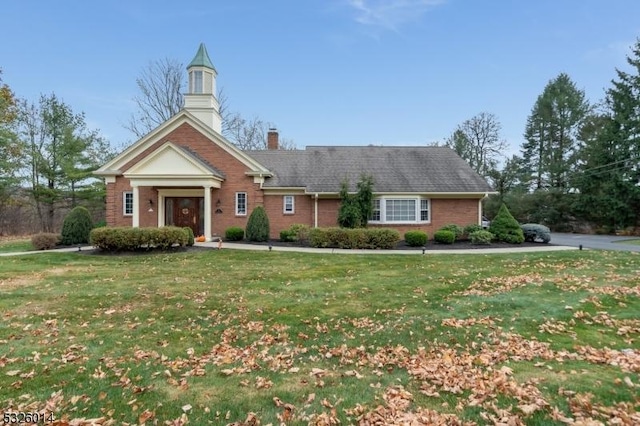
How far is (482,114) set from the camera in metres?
44.2

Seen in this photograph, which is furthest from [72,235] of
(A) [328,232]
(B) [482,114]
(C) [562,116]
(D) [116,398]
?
(C) [562,116]

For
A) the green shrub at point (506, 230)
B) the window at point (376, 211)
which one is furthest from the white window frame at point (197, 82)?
the green shrub at point (506, 230)

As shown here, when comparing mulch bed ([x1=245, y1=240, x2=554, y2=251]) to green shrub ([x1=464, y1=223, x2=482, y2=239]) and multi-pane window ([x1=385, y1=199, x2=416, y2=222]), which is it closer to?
green shrub ([x1=464, y1=223, x2=482, y2=239])

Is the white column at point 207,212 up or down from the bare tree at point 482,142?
down

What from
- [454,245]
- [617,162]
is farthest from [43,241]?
[617,162]

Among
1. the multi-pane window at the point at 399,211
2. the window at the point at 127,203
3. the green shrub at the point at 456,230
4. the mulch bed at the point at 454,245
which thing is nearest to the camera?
the mulch bed at the point at 454,245

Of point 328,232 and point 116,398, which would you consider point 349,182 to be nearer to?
point 328,232

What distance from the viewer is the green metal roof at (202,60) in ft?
72.7

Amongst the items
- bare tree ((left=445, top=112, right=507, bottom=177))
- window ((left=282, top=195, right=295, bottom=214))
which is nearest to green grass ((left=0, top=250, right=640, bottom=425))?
window ((left=282, top=195, right=295, bottom=214))

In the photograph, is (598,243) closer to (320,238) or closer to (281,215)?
(320,238)

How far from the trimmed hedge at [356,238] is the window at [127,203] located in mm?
10782

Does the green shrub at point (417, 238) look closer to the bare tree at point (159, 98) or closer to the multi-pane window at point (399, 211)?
the multi-pane window at point (399, 211)

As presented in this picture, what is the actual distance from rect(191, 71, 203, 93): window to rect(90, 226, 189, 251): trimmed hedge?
10625 mm

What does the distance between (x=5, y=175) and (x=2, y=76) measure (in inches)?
317
